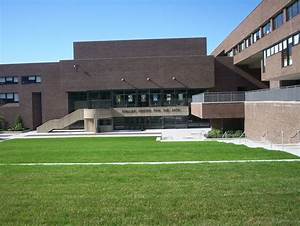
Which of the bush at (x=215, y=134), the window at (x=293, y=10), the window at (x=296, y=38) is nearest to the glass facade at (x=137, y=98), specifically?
the bush at (x=215, y=134)

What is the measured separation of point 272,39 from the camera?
111 ft

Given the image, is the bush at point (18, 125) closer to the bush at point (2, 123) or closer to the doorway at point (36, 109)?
the bush at point (2, 123)

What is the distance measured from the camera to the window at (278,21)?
32.1 metres

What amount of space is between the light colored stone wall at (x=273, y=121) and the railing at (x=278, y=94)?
26 centimetres

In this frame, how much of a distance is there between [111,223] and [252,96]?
28131 mm

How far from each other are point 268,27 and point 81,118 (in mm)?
25896

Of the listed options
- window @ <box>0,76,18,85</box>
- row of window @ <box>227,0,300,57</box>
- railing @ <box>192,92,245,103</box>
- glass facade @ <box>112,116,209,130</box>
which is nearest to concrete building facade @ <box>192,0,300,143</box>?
row of window @ <box>227,0,300,57</box>

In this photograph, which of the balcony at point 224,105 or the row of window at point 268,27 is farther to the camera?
the balcony at point 224,105

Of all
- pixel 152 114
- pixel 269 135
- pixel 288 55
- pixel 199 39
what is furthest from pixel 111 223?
pixel 199 39

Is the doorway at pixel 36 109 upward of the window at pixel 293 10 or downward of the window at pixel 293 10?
downward

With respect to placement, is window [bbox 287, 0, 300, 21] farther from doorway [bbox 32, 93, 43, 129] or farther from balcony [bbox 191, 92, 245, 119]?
doorway [bbox 32, 93, 43, 129]

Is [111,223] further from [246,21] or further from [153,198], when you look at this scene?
[246,21]

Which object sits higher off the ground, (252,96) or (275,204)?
(252,96)

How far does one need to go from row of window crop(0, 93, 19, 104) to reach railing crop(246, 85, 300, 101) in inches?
1434
